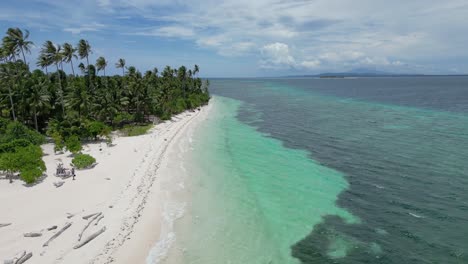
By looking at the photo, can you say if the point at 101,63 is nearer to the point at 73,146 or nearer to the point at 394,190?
the point at 73,146

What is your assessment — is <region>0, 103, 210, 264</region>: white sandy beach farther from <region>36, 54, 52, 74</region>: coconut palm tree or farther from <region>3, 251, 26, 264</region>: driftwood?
<region>36, 54, 52, 74</region>: coconut palm tree

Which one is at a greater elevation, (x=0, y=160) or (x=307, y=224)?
(x=0, y=160)

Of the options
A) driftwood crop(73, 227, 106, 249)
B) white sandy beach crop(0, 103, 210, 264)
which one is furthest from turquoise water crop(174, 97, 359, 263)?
driftwood crop(73, 227, 106, 249)

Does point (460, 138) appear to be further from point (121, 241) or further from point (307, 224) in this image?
point (121, 241)

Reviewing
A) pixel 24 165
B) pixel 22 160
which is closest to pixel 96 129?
pixel 22 160

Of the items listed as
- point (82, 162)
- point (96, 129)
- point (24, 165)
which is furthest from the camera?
point (96, 129)

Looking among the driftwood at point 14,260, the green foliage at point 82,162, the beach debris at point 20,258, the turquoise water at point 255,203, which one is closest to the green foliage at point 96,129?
the green foliage at point 82,162

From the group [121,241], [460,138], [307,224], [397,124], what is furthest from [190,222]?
[397,124]

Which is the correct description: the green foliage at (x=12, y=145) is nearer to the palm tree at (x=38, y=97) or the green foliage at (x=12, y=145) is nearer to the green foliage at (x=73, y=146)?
the green foliage at (x=73, y=146)
